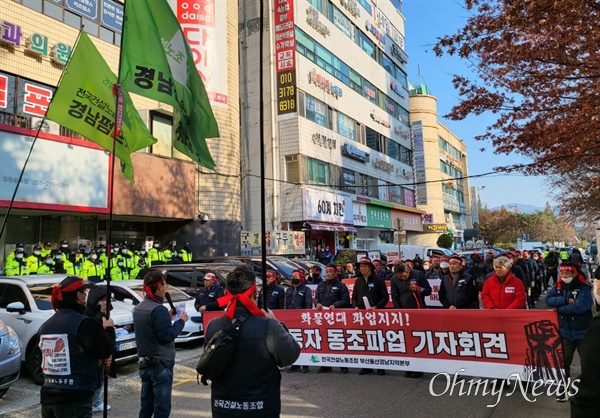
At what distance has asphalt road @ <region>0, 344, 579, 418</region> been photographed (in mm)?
5449

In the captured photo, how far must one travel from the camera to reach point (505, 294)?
21.8 ft

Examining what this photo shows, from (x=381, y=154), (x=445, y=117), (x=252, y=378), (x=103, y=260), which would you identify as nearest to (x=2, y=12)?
(x=103, y=260)

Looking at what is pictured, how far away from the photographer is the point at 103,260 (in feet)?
49.0

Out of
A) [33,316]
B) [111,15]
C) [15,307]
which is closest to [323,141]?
[111,15]

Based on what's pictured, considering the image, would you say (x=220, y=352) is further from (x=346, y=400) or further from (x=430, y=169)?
(x=430, y=169)

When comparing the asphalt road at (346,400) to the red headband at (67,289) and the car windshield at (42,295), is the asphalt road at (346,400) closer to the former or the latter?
the car windshield at (42,295)

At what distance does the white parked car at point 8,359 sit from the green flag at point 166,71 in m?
3.55

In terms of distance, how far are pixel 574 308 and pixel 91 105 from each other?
6.03 metres

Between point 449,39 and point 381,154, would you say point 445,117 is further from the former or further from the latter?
point 381,154

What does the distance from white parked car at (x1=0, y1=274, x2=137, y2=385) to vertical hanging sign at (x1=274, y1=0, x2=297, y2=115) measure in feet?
72.2

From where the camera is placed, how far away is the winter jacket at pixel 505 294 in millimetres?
6562

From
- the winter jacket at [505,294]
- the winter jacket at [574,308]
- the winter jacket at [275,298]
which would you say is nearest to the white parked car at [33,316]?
the winter jacket at [275,298]

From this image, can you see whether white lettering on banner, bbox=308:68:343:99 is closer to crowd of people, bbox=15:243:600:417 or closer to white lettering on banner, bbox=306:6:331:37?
white lettering on banner, bbox=306:6:331:37

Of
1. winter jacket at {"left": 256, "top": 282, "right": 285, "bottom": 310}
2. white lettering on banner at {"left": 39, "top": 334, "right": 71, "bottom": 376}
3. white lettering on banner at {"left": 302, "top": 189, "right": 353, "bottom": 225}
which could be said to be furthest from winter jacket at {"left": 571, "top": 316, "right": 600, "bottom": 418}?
white lettering on banner at {"left": 302, "top": 189, "right": 353, "bottom": 225}
